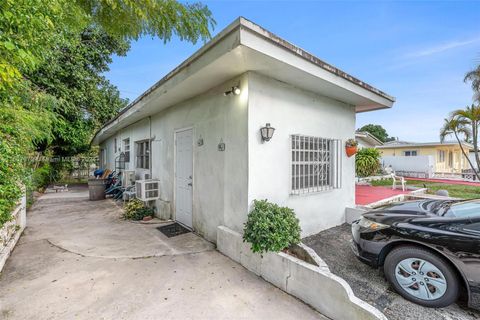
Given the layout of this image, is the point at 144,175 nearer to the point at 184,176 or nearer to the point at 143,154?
the point at 143,154

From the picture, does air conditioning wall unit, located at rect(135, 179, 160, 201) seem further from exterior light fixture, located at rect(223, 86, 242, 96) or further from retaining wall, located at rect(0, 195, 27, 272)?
exterior light fixture, located at rect(223, 86, 242, 96)

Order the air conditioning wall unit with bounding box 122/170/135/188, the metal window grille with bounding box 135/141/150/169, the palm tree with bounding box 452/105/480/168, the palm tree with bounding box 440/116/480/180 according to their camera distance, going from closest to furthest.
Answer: the metal window grille with bounding box 135/141/150/169 → the air conditioning wall unit with bounding box 122/170/135/188 → the palm tree with bounding box 452/105/480/168 → the palm tree with bounding box 440/116/480/180

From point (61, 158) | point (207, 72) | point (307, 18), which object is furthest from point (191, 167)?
point (61, 158)

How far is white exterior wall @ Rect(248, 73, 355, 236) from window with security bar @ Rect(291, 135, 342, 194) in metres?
0.14

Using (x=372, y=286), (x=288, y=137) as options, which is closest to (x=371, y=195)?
(x=288, y=137)

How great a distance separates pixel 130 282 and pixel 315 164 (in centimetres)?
398

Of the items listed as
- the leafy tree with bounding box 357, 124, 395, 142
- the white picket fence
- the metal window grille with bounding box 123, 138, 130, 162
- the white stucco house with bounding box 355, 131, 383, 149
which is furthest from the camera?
the leafy tree with bounding box 357, 124, 395, 142

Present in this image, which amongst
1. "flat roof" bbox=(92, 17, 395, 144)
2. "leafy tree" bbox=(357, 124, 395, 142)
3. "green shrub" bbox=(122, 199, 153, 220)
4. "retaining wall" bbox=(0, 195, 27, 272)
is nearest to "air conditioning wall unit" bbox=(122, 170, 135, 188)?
"green shrub" bbox=(122, 199, 153, 220)

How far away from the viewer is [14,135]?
3699 millimetres

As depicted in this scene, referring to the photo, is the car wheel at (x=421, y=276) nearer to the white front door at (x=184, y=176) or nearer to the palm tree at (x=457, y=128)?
the white front door at (x=184, y=176)

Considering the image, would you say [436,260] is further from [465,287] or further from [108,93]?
[108,93]

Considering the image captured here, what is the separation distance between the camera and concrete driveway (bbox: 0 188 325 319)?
2.46m

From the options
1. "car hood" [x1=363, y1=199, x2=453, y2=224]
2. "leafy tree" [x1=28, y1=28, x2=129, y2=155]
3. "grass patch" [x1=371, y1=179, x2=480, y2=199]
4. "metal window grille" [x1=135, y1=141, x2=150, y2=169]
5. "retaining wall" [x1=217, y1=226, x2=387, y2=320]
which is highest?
"leafy tree" [x1=28, y1=28, x2=129, y2=155]

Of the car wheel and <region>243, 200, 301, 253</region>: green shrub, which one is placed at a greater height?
<region>243, 200, 301, 253</region>: green shrub
